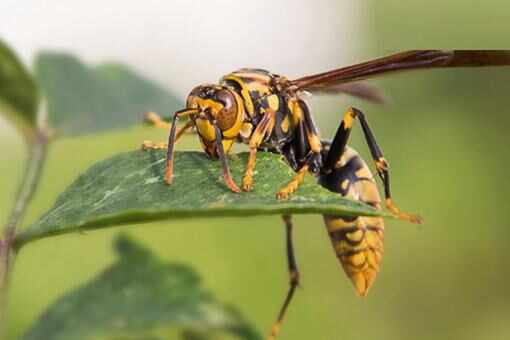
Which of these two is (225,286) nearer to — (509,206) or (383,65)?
(383,65)

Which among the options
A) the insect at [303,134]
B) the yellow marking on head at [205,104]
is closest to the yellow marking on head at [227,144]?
the insect at [303,134]

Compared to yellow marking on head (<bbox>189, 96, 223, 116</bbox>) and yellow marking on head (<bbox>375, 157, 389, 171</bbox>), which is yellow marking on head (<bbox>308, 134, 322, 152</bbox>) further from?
yellow marking on head (<bbox>189, 96, 223, 116</bbox>)

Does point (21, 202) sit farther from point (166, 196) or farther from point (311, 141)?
point (311, 141)

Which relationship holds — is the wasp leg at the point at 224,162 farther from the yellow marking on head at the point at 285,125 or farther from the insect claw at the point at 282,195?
the yellow marking on head at the point at 285,125

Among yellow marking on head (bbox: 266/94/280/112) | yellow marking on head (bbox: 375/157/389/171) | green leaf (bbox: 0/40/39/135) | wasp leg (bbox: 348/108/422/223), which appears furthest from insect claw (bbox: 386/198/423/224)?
green leaf (bbox: 0/40/39/135)

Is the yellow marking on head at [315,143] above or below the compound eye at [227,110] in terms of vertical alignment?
below
